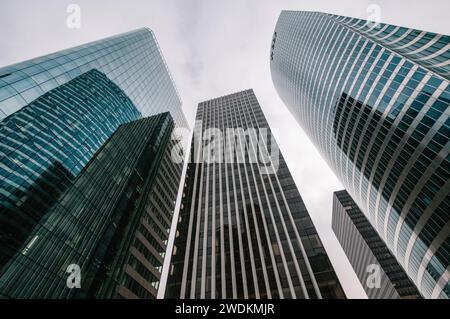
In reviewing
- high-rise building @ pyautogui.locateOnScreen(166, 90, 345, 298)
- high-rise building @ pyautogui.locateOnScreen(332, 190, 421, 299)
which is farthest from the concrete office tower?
high-rise building @ pyautogui.locateOnScreen(332, 190, 421, 299)

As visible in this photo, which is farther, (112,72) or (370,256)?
(370,256)

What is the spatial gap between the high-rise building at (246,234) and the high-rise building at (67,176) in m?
9.77

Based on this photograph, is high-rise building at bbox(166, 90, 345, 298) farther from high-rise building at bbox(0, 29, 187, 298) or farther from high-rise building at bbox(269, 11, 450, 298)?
high-rise building at bbox(269, 11, 450, 298)

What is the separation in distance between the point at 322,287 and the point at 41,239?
38098mm

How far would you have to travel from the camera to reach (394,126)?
52.6 metres

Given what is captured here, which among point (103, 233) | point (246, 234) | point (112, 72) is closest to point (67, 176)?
point (103, 233)

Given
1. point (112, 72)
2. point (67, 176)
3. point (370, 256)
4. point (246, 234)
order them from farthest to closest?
1. point (370, 256)
2. point (112, 72)
3. point (246, 234)
4. point (67, 176)

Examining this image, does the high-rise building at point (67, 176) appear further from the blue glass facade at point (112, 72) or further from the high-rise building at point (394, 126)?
the high-rise building at point (394, 126)

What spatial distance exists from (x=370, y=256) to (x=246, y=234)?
124 metres

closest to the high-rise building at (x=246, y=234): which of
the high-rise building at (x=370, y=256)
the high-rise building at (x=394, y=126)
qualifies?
the high-rise building at (x=394, y=126)

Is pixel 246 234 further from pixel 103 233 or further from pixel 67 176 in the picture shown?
pixel 67 176

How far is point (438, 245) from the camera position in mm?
45969

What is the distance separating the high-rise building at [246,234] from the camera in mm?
33969

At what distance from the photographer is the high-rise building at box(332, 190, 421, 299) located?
11466cm
